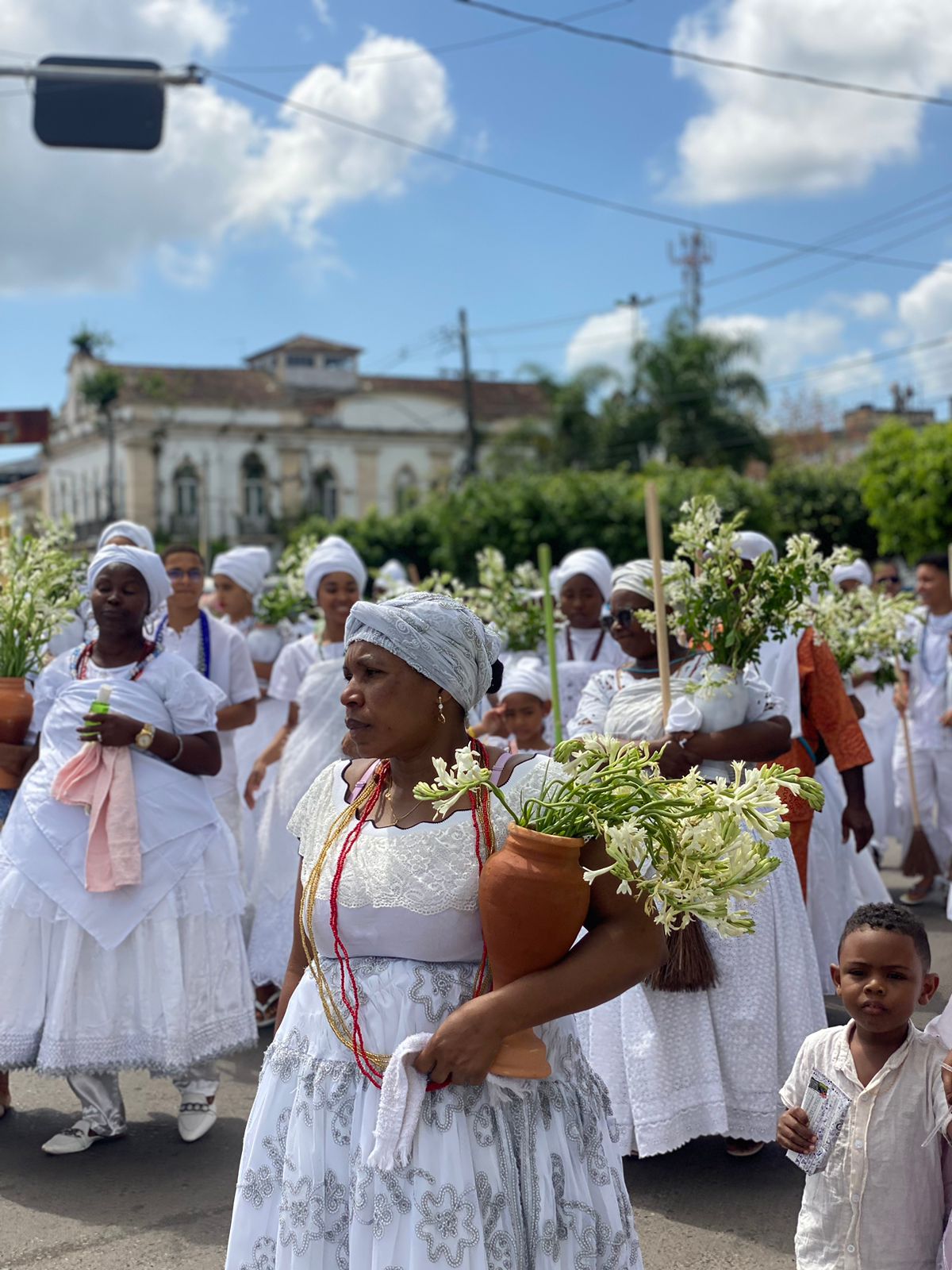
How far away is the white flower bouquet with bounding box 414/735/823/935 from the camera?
2920 mm

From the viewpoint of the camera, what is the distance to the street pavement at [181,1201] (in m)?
4.85

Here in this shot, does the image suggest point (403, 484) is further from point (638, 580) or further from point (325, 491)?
point (638, 580)

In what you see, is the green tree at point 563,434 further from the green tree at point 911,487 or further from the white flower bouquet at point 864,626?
the white flower bouquet at point 864,626

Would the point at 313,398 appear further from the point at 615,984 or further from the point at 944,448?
the point at 615,984

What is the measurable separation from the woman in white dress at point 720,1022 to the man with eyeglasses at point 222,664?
93.9 inches

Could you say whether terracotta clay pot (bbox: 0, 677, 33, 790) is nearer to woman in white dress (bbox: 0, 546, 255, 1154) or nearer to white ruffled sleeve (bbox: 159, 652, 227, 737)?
woman in white dress (bbox: 0, 546, 255, 1154)

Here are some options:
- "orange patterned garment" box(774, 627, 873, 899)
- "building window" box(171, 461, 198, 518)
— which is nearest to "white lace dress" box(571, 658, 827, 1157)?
"orange patterned garment" box(774, 627, 873, 899)

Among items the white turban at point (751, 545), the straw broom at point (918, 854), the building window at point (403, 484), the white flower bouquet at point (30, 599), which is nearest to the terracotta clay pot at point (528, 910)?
the white turban at point (751, 545)

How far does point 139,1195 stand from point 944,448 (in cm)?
2320

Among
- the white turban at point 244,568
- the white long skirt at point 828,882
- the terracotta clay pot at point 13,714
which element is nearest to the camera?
the terracotta clay pot at point 13,714

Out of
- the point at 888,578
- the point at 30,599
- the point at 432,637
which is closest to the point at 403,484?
the point at 888,578

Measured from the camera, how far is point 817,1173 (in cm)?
404

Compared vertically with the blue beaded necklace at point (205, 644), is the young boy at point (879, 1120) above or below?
below

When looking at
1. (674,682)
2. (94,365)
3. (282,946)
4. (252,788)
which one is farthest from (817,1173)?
(94,365)
